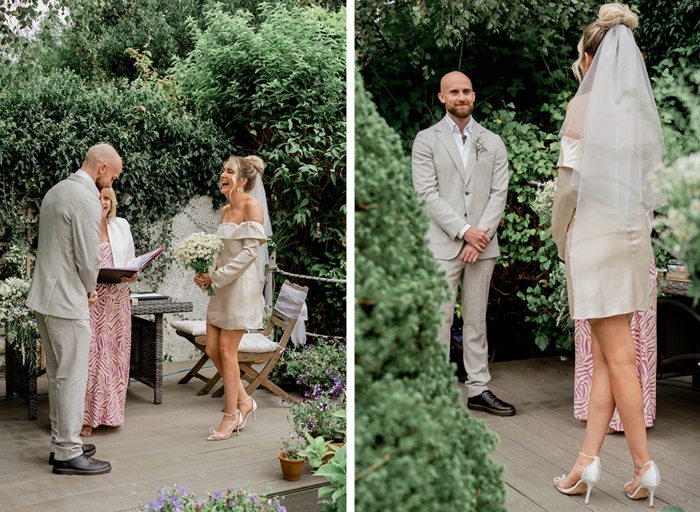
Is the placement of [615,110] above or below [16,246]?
above

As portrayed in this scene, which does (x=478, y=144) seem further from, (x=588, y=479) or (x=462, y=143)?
(x=588, y=479)

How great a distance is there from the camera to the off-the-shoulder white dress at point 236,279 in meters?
3.18

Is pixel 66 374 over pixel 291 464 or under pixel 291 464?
over

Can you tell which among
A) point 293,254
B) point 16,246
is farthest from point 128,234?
point 293,254

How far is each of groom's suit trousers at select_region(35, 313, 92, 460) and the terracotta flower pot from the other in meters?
0.94

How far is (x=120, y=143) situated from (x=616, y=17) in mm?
3904

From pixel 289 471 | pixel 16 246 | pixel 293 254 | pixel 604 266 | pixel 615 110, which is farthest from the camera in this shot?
pixel 293 254

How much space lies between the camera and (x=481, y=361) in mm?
3012

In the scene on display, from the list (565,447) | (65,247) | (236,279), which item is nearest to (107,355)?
(236,279)

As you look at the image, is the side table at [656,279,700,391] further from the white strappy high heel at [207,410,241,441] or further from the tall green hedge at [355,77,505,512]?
the tall green hedge at [355,77,505,512]

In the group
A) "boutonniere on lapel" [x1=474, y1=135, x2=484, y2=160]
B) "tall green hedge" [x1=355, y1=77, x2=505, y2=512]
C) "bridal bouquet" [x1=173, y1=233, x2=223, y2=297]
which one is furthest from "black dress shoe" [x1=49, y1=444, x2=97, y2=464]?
"tall green hedge" [x1=355, y1=77, x2=505, y2=512]

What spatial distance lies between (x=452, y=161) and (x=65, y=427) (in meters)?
2.05

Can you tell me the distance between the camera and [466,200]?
9.09 feet

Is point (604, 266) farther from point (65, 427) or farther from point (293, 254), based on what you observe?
point (293, 254)
